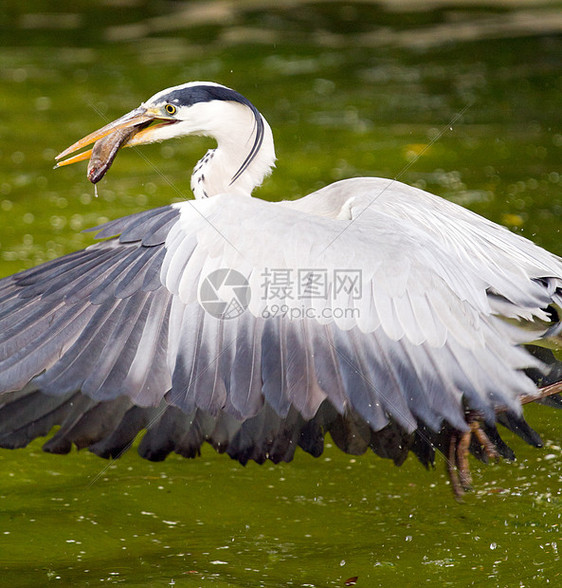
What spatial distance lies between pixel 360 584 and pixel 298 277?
93cm

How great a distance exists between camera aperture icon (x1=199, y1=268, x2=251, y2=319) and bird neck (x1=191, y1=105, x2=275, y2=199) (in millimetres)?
926

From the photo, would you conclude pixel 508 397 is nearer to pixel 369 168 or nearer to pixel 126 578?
pixel 126 578

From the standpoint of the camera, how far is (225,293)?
2770mm

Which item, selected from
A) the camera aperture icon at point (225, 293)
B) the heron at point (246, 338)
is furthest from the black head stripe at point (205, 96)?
the camera aperture icon at point (225, 293)

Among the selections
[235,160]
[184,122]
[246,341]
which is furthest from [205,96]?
[246,341]

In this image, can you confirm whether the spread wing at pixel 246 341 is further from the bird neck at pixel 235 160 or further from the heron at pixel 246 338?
the bird neck at pixel 235 160

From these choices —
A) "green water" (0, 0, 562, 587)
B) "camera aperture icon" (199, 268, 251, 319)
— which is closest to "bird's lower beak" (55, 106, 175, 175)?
"camera aperture icon" (199, 268, 251, 319)

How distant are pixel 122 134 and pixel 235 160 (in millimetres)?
419

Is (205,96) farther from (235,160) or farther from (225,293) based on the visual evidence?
(225,293)

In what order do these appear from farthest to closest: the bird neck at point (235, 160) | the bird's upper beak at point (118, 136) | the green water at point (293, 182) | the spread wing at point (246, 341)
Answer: the bird neck at point (235, 160) < the bird's upper beak at point (118, 136) < the green water at point (293, 182) < the spread wing at point (246, 341)

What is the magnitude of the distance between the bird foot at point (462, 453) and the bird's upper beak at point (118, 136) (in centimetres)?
143

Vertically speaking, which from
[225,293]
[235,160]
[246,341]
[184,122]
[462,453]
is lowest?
[462,453]

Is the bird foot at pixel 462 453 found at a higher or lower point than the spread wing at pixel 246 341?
lower

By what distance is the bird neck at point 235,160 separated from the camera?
3584 mm
